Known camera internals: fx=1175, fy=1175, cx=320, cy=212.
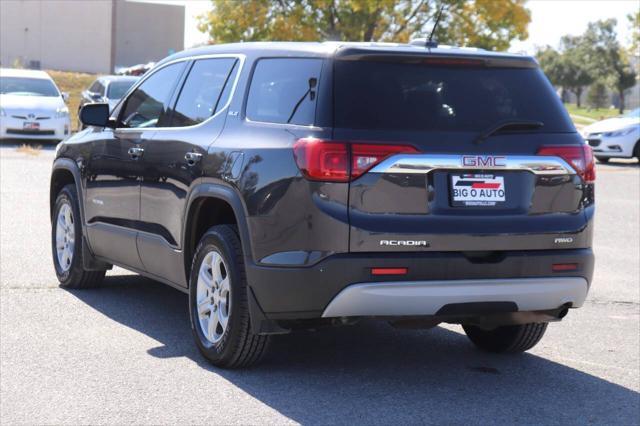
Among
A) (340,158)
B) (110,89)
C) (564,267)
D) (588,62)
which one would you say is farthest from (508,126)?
(588,62)

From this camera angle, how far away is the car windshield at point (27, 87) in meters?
26.4

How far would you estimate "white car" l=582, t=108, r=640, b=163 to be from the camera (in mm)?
26359

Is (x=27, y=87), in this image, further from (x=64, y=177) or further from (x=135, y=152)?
(x=135, y=152)

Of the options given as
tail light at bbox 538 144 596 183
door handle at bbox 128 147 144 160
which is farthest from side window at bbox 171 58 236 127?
tail light at bbox 538 144 596 183

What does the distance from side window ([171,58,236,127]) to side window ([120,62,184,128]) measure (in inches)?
6.9

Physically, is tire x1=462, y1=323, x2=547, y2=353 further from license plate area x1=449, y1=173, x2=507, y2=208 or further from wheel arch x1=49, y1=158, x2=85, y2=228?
wheel arch x1=49, y1=158, x2=85, y2=228

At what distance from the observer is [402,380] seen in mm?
6539

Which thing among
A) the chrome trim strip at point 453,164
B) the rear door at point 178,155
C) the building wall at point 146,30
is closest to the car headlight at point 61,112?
the rear door at point 178,155

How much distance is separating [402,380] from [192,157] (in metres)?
1.79

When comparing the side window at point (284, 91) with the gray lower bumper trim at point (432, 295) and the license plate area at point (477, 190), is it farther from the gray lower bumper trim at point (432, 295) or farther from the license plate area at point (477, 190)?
the gray lower bumper trim at point (432, 295)

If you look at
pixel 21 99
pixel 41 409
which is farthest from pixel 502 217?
pixel 21 99

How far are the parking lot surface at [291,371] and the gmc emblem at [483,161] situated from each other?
4.04ft

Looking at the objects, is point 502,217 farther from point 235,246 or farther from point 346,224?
point 235,246

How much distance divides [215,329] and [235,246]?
59 cm
